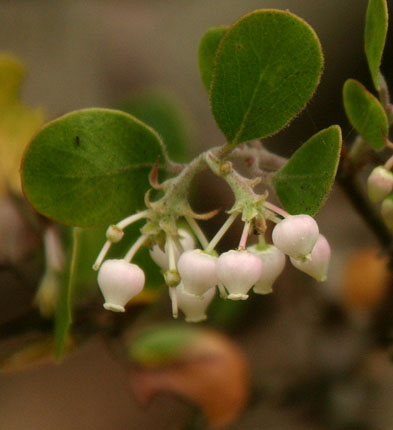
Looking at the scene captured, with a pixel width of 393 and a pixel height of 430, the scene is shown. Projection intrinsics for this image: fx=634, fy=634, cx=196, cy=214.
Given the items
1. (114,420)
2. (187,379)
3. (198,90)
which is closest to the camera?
(187,379)

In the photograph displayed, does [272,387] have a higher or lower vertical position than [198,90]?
lower

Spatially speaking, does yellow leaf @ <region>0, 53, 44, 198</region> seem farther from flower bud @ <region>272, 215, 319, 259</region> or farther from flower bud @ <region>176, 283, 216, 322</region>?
flower bud @ <region>272, 215, 319, 259</region>

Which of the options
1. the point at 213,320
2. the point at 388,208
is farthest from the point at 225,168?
the point at 213,320

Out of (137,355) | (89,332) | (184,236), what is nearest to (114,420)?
(137,355)

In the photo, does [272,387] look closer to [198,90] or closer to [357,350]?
[357,350]

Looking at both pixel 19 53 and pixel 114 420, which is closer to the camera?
pixel 114 420

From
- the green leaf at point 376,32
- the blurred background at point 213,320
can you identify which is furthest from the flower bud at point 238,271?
the blurred background at point 213,320

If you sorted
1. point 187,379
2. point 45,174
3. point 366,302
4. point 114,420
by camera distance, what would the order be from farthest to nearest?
A: point 114,420 < point 366,302 < point 187,379 < point 45,174
